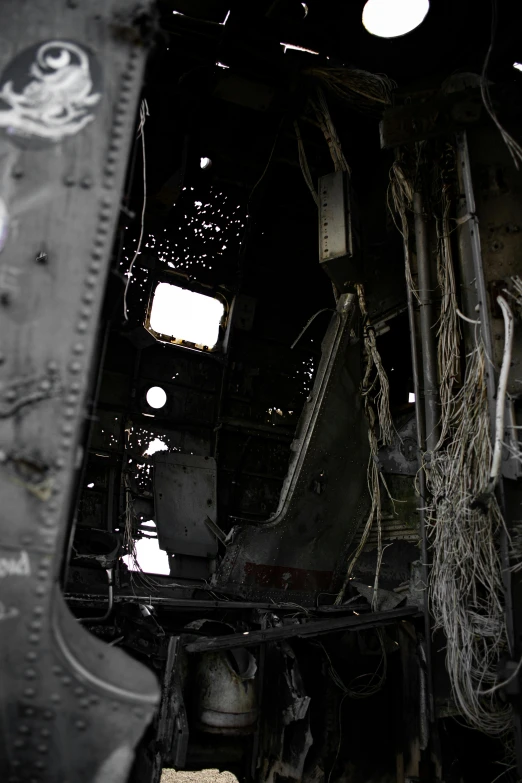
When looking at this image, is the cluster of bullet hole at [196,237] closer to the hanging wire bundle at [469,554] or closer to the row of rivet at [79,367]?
the hanging wire bundle at [469,554]

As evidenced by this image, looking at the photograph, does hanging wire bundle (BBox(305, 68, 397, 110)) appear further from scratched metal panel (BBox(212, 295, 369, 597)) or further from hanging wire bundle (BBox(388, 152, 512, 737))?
hanging wire bundle (BBox(388, 152, 512, 737))

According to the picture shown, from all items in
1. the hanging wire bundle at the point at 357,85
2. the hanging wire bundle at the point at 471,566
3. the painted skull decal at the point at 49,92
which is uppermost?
the hanging wire bundle at the point at 357,85

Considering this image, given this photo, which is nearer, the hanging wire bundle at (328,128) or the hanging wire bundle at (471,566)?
the hanging wire bundle at (471,566)

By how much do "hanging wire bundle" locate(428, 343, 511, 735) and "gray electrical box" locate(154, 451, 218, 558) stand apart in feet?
11.1

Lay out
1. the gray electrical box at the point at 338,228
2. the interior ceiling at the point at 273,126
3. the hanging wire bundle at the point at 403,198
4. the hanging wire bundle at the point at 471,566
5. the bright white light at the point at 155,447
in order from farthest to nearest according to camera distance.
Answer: the bright white light at the point at 155,447 → the gray electrical box at the point at 338,228 → the interior ceiling at the point at 273,126 → the hanging wire bundle at the point at 403,198 → the hanging wire bundle at the point at 471,566

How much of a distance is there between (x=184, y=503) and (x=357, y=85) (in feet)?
15.9

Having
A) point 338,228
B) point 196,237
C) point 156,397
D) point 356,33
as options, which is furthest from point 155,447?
point 356,33

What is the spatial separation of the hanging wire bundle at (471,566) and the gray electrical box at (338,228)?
2310 millimetres

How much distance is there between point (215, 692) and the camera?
4.95 m

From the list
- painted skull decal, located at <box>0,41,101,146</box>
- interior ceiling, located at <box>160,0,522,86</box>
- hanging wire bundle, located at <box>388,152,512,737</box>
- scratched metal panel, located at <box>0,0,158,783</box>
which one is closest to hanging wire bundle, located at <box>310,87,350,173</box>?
interior ceiling, located at <box>160,0,522,86</box>

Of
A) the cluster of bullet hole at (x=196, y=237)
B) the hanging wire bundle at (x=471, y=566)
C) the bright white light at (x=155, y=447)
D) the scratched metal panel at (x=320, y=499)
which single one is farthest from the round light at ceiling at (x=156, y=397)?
the hanging wire bundle at (x=471, y=566)

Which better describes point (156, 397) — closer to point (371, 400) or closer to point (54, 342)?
point (371, 400)

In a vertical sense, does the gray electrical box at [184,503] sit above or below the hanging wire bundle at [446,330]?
below

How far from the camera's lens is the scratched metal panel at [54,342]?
2607 mm
